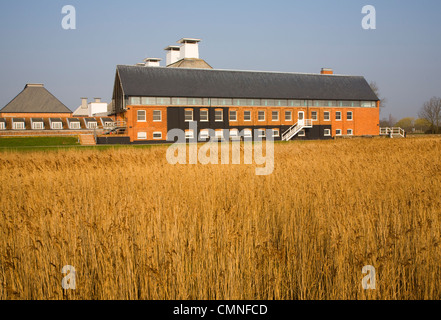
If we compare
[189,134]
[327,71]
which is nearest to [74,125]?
[189,134]

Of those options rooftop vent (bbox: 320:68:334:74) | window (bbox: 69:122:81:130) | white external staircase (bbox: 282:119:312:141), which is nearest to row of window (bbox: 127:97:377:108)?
white external staircase (bbox: 282:119:312:141)

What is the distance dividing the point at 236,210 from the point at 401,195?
2.60m

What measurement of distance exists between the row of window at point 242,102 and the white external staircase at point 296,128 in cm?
215

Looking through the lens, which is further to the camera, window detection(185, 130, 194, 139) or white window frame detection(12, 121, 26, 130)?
white window frame detection(12, 121, 26, 130)

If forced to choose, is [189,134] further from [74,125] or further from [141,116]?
[74,125]

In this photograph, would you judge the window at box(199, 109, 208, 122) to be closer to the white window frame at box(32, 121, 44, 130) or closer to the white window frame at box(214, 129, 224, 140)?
the white window frame at box(214, 129, 224, 140)

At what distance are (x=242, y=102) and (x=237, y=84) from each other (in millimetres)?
2453

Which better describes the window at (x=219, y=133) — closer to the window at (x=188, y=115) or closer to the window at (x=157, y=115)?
the window at (x=188, y=115)

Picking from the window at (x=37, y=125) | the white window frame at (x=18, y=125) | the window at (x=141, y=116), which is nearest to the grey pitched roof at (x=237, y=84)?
the window at (x=141, y=116)

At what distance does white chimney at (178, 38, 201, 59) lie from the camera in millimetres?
65875

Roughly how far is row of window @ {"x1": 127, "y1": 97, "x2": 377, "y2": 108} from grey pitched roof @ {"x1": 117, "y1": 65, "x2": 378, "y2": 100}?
0.52 meters

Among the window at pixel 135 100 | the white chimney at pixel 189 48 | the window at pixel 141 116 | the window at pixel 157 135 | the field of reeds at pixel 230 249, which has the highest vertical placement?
the white chimney at pixel 189 48

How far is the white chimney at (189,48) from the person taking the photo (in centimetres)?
6588

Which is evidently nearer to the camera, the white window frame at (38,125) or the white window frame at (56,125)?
the white window frame at (38,125)
